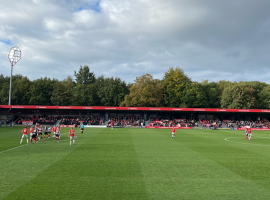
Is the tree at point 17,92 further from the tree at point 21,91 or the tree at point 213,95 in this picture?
the tree at point 213,95

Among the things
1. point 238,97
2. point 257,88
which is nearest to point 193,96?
point 238,97

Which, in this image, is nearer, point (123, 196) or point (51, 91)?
point (123, 196)

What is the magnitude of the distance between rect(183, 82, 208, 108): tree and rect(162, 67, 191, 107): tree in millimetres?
1780

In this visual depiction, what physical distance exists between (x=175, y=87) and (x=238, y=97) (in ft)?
67.6

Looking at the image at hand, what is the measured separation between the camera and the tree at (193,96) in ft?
223

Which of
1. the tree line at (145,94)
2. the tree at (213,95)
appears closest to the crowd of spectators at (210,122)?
the tree line at (145,94)

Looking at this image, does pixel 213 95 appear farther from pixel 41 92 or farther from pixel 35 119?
pixel 41 92

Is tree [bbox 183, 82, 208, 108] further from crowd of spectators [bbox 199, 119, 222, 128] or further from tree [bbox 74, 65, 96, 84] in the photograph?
tree [bbox 74, 65, 96, 84]

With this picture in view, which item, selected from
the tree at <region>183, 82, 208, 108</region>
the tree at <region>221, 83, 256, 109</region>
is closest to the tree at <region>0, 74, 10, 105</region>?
the tree at <region>183, 82, 208, 108</region>

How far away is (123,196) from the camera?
7.22 metres

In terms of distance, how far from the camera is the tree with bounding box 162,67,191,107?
228 ft

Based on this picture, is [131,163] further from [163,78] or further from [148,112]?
[163,78]

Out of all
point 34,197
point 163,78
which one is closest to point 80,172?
point 34,197

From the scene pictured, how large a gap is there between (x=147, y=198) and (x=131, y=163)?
16.3 ft
